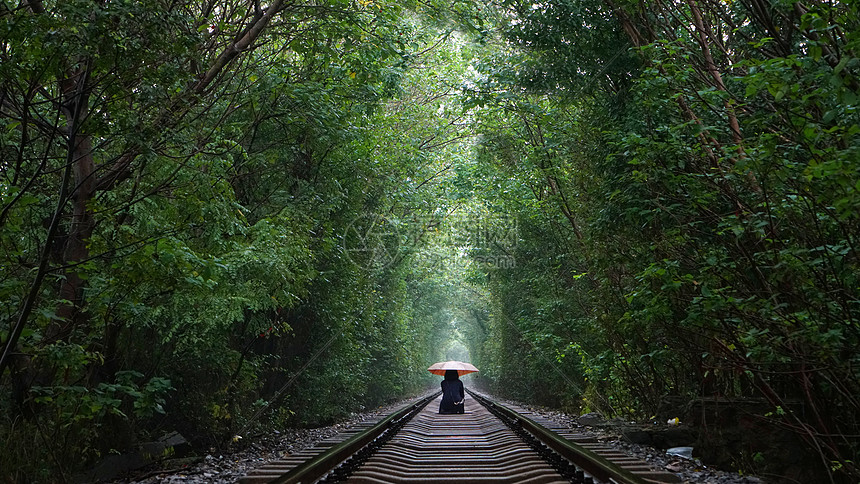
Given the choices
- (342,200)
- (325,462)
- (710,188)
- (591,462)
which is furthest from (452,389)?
(710,188)

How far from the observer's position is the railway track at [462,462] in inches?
195

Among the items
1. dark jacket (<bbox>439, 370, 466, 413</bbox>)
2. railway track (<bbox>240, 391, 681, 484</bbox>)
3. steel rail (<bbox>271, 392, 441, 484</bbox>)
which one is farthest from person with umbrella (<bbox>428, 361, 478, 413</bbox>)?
steel rail (<bbox>271, 392, 441, 484</bbox>)

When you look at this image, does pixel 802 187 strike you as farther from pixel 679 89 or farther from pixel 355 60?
pixel 355 60

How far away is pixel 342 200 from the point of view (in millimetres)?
12133

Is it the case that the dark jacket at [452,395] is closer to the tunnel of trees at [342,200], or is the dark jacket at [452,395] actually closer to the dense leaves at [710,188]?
the tunnel of trees at [342,200]

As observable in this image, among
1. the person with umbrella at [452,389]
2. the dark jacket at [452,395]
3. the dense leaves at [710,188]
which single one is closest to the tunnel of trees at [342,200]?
the dense leaves at [710,188]

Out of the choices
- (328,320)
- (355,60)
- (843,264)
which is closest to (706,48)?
(843,264)

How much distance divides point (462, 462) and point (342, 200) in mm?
6804

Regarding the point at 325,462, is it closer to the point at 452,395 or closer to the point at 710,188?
the point at 710,188

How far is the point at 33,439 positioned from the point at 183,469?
5.39ft

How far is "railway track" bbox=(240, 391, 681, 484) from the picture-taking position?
4.96 m

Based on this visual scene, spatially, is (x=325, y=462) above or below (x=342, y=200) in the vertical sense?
below

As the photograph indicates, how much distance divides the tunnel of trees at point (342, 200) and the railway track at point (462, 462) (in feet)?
4.43

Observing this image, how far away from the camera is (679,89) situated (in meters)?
5.41
